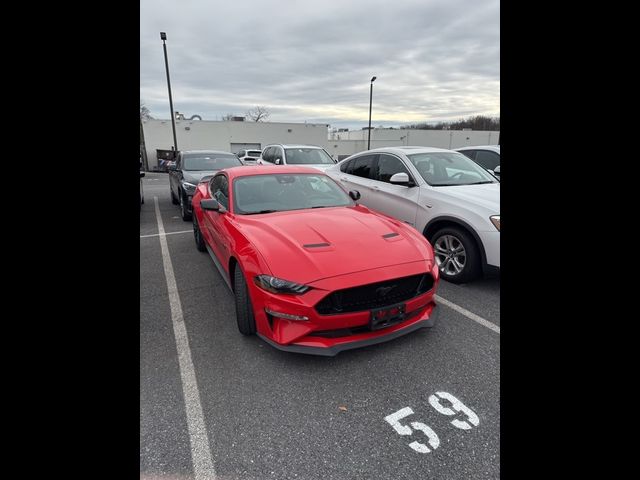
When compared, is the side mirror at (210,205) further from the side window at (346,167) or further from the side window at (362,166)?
the side window at (346,167)

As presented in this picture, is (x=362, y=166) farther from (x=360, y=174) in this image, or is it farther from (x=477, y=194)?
(x=477, y=194)

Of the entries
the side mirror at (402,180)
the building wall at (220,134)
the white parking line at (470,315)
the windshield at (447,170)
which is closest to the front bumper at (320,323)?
the white parking line at (470,315)

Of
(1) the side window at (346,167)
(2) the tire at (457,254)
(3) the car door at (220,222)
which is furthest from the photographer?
(1) the side window at (346,167)

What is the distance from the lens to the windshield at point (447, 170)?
16.1 ft

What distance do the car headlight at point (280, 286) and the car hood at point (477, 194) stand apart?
271 centimetres

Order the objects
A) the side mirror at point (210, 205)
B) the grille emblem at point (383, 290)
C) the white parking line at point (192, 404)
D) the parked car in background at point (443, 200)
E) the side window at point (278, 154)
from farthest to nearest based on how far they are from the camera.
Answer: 1. the side window at point (278, 154)
2. the parked car in background at point (443, 200)
3. the side mirror at point (210, 205)
4. the grille emblem at point (383, 290)
5. the white parking line at point (192, 404)

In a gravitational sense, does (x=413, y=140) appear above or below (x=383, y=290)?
above

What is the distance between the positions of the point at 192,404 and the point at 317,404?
0.85 meters

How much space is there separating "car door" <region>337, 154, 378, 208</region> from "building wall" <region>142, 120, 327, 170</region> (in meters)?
26.2

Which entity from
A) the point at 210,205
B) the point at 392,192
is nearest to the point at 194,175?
the point at 210,205

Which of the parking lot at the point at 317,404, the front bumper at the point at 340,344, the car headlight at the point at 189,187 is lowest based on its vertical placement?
the parking lot at the point at 317,404

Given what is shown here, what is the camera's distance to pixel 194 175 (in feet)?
25.7

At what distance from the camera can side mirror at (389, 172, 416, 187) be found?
4.75 m
